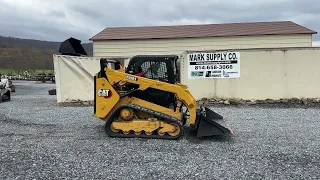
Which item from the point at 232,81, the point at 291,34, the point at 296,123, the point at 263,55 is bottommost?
the point at 296,123

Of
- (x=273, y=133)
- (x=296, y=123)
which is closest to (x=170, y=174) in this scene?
(x=273, y=133)

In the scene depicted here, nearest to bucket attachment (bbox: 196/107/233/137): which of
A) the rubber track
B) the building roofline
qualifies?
the rubber track

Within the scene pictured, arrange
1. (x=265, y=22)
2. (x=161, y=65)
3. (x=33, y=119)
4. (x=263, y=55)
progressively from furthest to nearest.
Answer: (x=265, y=22)
(x=263, y=55)
(x=33, y=119)
(x=161, y=65)

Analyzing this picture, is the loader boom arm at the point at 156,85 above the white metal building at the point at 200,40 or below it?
below

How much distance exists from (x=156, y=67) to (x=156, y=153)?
2.37 meters

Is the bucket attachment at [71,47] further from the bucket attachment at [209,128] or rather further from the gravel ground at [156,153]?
the bucket attachment at [209,128]

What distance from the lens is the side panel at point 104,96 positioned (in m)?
8.02

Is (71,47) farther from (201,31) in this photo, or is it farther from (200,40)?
(201,31)

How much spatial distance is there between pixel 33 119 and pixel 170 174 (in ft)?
21.7

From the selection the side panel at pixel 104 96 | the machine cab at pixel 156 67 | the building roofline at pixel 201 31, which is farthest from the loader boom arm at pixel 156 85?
the building roofline at pixel 201 31

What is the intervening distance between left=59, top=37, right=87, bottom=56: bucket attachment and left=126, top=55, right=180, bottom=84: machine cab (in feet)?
20.4

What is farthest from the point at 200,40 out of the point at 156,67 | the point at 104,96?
the point at 104,96

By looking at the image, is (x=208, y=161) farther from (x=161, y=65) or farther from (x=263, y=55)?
(x=263, y=55)

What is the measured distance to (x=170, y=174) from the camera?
5.27m
